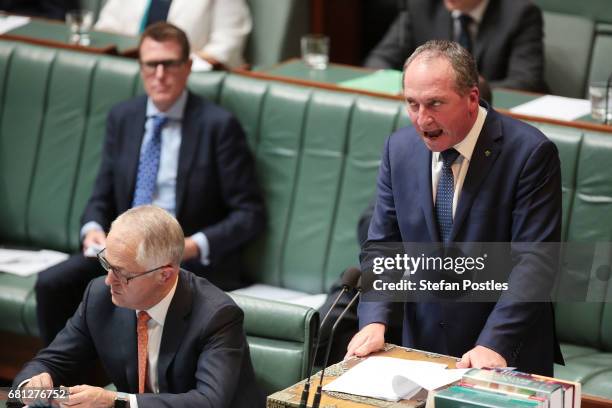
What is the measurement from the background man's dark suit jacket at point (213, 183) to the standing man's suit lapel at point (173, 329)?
1192 millimetres

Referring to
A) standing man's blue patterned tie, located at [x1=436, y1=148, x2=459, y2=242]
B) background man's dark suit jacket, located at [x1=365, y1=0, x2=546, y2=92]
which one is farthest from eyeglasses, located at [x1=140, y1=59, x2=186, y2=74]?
standing man's blue patterned tie, located at [x1=436, y1=148, x2=459, y2=242]

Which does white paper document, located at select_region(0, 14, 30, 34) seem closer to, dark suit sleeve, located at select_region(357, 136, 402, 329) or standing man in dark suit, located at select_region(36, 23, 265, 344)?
standing man in dark suit, located at select_region(36, 23, 265, 344)

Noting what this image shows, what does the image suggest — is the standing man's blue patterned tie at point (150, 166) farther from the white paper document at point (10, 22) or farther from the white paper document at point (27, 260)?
the white paper document at point (10, 22)

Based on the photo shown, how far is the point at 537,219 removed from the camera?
8.73ft

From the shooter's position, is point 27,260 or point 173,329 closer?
point 173,329

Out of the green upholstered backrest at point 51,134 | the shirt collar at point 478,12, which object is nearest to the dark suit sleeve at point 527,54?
the shirt collar at point 478,12

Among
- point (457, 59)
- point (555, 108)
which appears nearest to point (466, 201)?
point (457, 59)

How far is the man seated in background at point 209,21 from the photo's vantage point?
4.96m

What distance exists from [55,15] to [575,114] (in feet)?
8.98

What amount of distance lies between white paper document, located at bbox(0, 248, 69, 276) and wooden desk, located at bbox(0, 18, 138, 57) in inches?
31.3

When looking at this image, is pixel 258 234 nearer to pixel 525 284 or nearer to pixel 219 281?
pixel 219 281

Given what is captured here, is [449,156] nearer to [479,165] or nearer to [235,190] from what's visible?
[479,165]

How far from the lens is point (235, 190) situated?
13.6 ft

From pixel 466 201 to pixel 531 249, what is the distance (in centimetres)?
19
